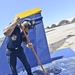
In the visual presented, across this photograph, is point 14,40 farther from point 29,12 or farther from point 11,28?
point 29,12

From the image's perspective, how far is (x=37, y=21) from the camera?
724cm

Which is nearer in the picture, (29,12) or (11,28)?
(11,28)

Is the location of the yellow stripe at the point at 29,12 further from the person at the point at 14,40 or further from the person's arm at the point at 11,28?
the person's arm at the point at 11,28

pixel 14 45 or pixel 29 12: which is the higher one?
pixel 29 12

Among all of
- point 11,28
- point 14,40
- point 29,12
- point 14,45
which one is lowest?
point 14,45

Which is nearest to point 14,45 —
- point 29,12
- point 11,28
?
point 11,28

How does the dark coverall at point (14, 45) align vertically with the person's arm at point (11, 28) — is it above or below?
below

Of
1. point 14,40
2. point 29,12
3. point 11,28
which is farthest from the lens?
point 29,12

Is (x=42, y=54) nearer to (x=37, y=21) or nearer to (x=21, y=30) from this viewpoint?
(x=37, y=21)

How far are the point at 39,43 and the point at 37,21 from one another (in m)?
0.82

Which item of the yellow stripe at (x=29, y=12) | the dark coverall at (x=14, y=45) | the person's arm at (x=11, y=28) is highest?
the person's arm at (x=11, y=28)

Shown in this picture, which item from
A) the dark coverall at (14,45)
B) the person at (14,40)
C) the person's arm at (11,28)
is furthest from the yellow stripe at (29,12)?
the person's arm at (11,28)

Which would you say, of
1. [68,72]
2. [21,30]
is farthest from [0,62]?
[68,72]

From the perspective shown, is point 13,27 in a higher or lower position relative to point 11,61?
higher
